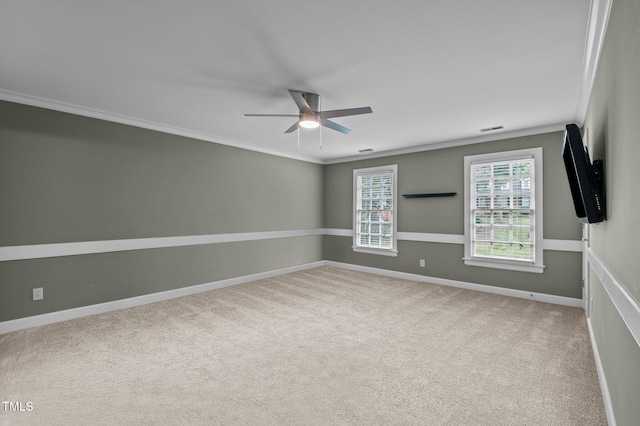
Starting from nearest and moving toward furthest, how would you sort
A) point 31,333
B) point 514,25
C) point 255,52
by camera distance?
point 514,25, point 255,52, point 31,333

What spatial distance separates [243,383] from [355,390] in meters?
0.88

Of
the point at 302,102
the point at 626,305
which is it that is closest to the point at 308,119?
the point at 302,102

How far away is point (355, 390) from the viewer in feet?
7.65

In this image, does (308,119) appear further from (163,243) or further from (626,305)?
(163,243)

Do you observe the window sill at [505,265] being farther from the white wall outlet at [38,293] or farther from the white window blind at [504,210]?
the white wall outlet at [38,293]

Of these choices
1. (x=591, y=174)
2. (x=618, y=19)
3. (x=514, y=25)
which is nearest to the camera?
(x=618, y=19)

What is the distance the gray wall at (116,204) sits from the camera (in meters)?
3.54

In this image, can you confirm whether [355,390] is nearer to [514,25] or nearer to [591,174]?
[591,174]

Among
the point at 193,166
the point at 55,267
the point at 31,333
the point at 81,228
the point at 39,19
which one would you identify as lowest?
the point at 31,333

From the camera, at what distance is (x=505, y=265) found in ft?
16.3

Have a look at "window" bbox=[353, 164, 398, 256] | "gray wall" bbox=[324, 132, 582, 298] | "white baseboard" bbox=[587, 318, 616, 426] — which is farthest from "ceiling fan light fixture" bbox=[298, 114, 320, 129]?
"window" bbox=[353, 164, 398, 256]

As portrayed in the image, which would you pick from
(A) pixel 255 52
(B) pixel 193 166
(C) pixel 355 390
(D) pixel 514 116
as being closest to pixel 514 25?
(A) pixel 255 52

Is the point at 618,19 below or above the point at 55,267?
above

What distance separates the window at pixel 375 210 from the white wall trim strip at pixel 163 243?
291 mm
